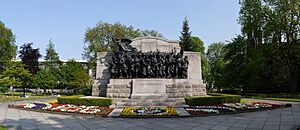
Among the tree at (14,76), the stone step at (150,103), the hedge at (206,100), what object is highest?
the tree at (14,76)

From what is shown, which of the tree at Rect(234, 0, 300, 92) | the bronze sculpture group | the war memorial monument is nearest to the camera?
the war memorial monument

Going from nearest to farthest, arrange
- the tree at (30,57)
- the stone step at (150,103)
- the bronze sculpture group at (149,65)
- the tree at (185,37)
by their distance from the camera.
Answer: the stone step at (150,103) < the bronze sculpture group at (149,65) < the tree at (185,37) < the tree at (30,57)

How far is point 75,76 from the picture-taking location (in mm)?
42000

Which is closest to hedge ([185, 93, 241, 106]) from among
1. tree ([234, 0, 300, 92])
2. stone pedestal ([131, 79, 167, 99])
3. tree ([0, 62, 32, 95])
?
stone pedestal ([131, 79, 167, 99])

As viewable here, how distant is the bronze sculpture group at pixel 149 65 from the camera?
22406mm

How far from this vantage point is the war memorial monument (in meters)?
20.7

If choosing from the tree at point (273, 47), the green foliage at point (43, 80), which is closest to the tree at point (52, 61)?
the green foliage at point (43, 80)

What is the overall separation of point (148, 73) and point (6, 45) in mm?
Answer: 41664

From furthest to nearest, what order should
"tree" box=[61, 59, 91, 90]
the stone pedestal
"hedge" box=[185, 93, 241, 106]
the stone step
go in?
"tree" box=[61, 59, 91, 90] < the stone pedestal < the stone step < "hedge" box=[185, 93, 241, 106]

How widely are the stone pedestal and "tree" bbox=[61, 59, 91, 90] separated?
77.4 feet

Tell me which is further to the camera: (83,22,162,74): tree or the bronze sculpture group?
(83,22,162,74): tree

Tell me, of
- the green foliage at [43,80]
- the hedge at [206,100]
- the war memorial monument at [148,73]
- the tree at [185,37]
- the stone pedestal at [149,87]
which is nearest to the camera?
the hedge at [206,100]

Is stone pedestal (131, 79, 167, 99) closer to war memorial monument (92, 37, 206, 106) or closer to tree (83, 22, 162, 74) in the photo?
war memorial monument (92, 37, 206, 106)

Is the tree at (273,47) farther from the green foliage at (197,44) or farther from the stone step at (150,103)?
the stone step at (150,103)
